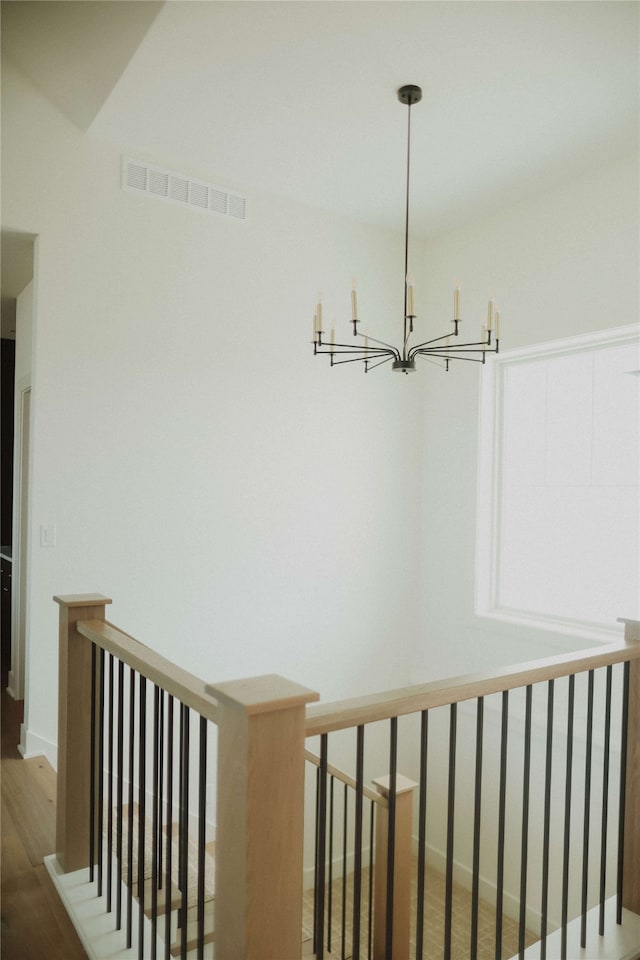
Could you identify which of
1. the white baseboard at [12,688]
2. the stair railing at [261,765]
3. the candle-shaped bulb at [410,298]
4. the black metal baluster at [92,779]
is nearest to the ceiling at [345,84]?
the candle-shaped bulb at [410,298]

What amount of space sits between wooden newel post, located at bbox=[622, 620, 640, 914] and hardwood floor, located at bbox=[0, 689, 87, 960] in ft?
5.53

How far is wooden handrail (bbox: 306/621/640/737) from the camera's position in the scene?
1.37 metres

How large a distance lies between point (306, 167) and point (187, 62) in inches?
43.2

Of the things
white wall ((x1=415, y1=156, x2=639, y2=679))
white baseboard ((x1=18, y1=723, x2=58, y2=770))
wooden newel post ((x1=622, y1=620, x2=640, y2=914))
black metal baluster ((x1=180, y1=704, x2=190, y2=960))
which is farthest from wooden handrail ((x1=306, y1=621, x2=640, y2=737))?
white baseboard ((x1=18, y1=723, x2=58, y2=770))

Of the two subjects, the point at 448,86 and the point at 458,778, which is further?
the point at 458,778

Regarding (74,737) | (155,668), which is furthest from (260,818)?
(74,737)

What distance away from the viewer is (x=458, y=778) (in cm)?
463

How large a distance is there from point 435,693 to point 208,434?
9.05 ft

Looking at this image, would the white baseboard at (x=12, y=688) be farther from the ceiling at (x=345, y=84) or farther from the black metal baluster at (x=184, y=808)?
the ceiling at (x=345, y=84)

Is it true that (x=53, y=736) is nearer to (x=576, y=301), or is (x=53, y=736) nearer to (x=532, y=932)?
(x=532, y=932)

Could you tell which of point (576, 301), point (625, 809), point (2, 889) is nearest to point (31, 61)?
point (576, 301)

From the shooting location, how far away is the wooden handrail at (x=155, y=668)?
4.73 feet

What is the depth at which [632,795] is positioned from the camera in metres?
2.20

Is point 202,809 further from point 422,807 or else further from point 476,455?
point 476,455
